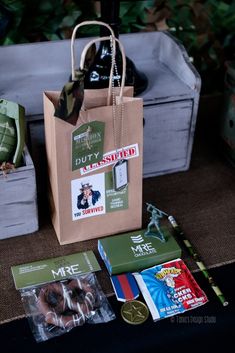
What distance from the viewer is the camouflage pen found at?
0.83 meters

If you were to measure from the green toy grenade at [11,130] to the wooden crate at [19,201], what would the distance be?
0.9 inches

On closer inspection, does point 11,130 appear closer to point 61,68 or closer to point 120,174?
point 120,174

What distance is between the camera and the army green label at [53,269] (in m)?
0.84

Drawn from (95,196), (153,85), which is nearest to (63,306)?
(95,196)

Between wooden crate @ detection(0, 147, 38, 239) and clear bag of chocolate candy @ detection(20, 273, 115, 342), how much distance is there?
15 centimetres

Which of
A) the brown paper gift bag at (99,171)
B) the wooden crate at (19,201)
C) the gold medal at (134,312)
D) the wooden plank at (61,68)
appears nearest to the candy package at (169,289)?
the gold medal at (134,312)

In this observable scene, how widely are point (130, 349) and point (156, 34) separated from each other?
779 mm

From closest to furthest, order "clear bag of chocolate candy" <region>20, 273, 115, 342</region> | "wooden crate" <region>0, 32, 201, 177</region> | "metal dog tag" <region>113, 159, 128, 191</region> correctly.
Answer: "clear bag of chocolate candy" <region>20, 273, 115, 342</region>, "metal dog tag" <region>113, 159, 128, 191</region>, "wooden crate" <region>0, 32, 201, 177</region>

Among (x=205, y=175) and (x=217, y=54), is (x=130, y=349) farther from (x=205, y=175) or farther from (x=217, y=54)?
(x=217, y=54)

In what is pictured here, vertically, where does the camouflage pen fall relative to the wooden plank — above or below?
below

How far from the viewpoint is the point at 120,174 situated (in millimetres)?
886

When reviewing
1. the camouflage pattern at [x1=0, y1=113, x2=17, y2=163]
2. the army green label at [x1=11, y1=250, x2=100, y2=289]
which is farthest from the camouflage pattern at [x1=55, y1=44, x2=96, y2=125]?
the army green label at [x1=11, y1=250, x2=100, y2=289]

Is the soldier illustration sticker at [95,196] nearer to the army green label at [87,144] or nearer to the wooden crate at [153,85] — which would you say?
the army green label at [87,144]

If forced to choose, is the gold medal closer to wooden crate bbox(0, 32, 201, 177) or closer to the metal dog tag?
the metal dog tag
